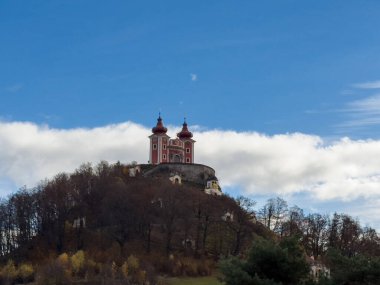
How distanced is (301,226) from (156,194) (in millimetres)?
19700

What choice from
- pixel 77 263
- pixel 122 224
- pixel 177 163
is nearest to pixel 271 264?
pixel 77 263

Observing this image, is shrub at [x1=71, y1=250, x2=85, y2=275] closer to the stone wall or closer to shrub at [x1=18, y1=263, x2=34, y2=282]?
shrub at [x1=18, y1=263, x2=34, y2=282]

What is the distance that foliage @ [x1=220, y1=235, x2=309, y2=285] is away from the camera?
2233cm

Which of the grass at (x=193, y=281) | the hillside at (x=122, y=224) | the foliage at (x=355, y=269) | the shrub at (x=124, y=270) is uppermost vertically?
the hillside at (x=122, y=224)

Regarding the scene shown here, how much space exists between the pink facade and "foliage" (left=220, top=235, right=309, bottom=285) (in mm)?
77762

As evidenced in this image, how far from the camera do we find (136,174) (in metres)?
90.6

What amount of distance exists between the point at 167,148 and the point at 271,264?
79.2 m

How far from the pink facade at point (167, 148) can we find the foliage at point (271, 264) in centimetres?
7776

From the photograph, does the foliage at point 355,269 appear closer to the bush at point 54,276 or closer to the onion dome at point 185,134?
the bush at point 54,276

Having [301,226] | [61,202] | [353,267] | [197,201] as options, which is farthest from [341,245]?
[353,267]

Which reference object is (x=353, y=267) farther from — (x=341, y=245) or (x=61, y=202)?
(x=341, y=245)

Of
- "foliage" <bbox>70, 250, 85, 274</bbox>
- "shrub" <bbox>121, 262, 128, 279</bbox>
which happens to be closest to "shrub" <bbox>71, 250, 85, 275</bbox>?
"foliage" <bbox>70, 250, 85, 274</bbox>

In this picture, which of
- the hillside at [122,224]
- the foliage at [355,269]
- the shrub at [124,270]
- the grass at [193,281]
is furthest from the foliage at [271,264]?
the hillside at [122,224]

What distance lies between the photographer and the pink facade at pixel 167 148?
10075 cm
